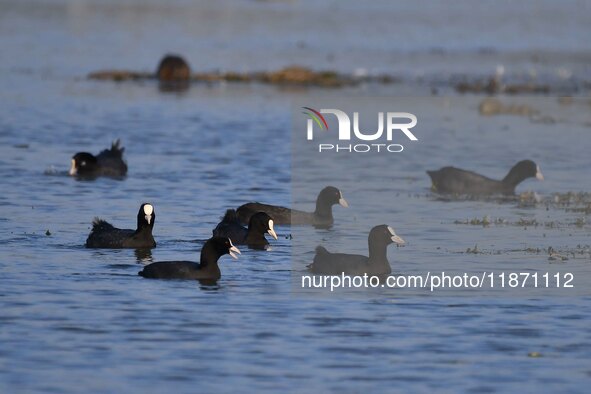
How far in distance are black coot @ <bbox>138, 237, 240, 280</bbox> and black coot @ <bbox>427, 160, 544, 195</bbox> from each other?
390 inches

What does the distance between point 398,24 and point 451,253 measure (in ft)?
200

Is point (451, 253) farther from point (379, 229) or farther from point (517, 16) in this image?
point (517, 16)

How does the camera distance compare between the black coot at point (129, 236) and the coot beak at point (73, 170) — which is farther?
the coot beak at point (73, 170)

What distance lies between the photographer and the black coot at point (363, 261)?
1933cm

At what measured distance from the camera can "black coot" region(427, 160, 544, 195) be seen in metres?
28.0

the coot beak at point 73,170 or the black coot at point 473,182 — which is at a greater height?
the coot beak at point 73,170

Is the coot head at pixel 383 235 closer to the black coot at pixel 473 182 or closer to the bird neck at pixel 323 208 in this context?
the bird neck at pixel 323 208

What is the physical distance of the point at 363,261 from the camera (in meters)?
19.3

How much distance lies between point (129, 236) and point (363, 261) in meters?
3.89

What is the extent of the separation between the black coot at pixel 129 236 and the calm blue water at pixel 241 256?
0.90 feet

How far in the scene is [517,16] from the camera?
3548 inches

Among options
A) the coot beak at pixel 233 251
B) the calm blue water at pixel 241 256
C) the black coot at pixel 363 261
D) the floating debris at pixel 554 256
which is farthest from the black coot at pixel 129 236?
the floating debris at pixel 554 256

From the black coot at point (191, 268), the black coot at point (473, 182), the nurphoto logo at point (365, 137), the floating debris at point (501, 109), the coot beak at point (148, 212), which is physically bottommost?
the black coot at point (191, 268)

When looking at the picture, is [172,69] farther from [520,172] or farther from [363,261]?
[363,261]
